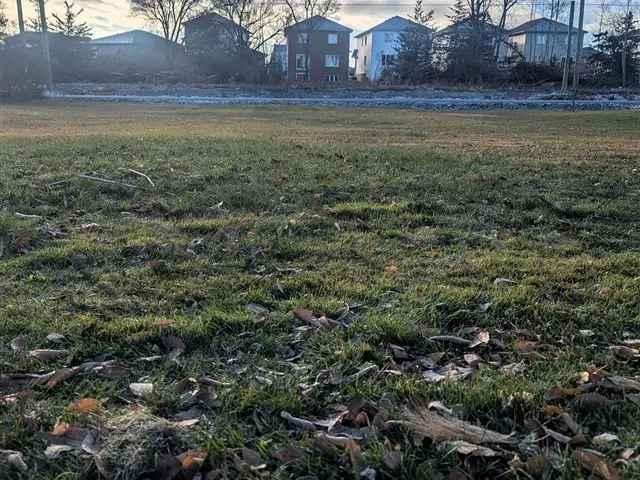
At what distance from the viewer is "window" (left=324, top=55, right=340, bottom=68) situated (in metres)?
62.4

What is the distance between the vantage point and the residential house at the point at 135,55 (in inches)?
1861

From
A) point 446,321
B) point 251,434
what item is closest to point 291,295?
point 446,321

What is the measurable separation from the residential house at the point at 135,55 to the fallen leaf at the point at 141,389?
47033 mm

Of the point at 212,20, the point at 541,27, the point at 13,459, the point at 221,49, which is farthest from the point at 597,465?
the point at 541,27

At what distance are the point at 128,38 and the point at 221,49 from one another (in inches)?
870

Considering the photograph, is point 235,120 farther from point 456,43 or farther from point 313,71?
point 313,71

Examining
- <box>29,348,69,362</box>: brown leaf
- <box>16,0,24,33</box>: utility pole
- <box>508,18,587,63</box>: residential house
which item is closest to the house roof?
<box>508,18,587,63</box>: residential house

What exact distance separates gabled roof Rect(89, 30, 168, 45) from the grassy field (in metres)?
58.0

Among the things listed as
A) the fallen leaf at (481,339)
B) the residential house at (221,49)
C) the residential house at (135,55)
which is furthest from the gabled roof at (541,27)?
the fallen leaf at (481,339)

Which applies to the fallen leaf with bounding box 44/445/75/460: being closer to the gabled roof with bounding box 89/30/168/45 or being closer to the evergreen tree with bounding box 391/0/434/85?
the evergreen tree with bounding box 391/0/434/85

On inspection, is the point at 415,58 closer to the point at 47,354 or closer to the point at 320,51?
the point at 320,51

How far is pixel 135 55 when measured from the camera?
5822 centimetres

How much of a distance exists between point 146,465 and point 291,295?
5.84ft

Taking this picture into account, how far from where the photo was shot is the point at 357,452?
2127mm
